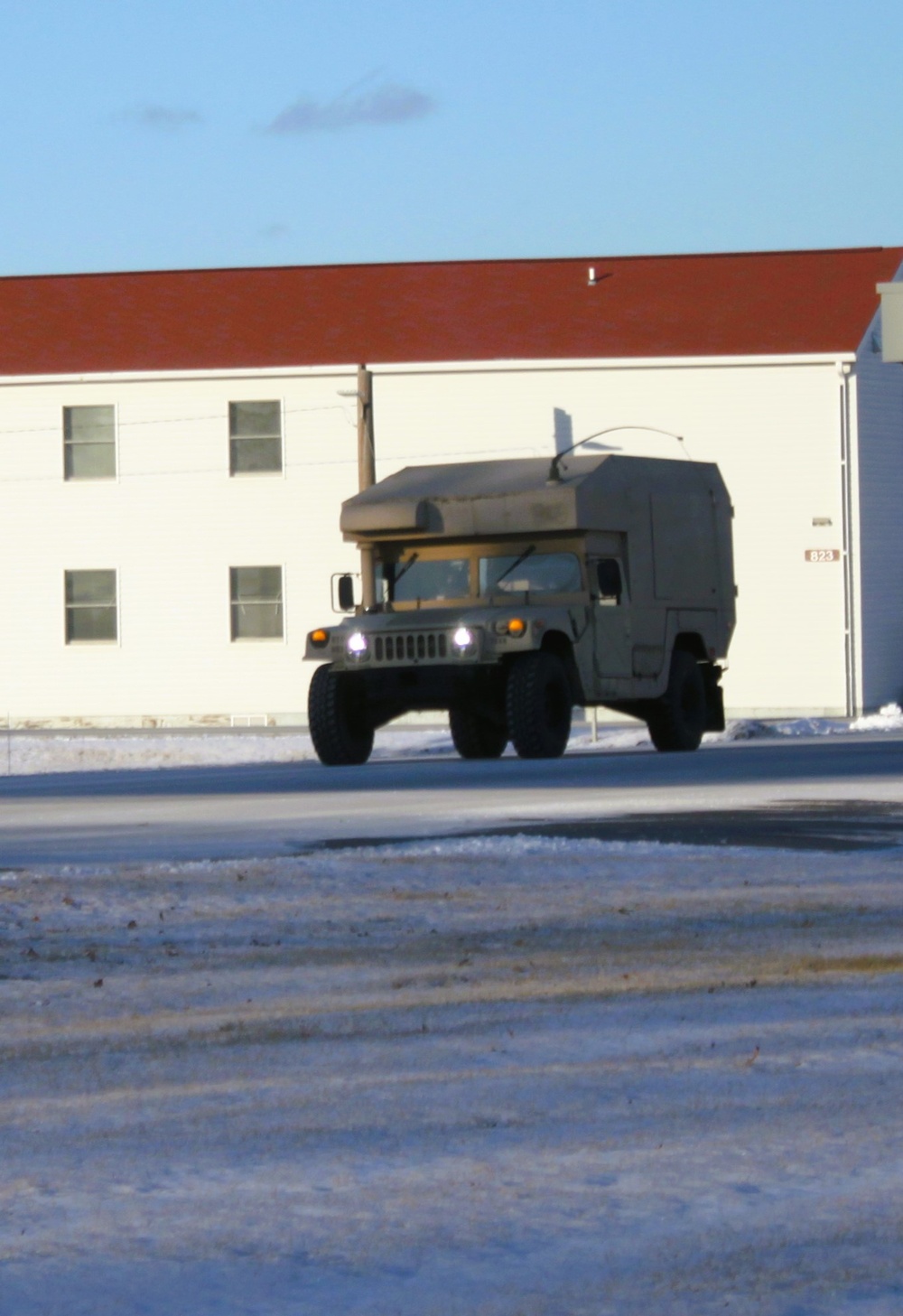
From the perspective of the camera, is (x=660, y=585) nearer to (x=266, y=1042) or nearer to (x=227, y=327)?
(x=266, y=1042)

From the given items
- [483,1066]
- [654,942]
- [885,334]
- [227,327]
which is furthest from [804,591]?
[483,1066]

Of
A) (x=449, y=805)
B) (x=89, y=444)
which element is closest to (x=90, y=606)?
(x=89, y=444)

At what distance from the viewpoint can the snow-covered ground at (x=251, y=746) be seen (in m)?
29.8

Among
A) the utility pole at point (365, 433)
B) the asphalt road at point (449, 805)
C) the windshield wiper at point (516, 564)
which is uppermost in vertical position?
the utility pole at point (365, 433)

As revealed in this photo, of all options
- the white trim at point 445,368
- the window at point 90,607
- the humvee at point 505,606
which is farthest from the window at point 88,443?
the humvee at point 505,606

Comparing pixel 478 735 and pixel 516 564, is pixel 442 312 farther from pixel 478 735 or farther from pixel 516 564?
pixel 516 564

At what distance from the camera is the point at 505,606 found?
22.7m

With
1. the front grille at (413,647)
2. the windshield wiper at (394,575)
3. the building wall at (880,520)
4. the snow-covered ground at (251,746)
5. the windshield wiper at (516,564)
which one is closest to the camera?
the front grille at (413,647)

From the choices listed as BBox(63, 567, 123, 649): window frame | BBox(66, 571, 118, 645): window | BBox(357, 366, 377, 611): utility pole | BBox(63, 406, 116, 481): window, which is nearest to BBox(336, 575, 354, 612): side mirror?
BBox(357, 366, 377, 611): utility pole

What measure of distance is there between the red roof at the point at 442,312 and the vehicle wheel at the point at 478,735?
18.0 meters

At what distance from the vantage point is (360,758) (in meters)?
23.6

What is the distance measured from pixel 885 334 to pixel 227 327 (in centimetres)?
1225

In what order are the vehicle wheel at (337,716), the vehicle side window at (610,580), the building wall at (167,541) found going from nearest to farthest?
the vehicle wheel at (337,716)
the vehicle side window at (610,580)
the building wall at (167,541)

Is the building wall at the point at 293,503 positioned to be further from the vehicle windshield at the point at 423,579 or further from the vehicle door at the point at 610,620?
the vehicle windshield at the point at 423,579
